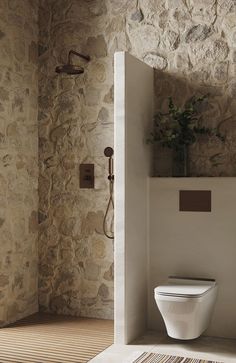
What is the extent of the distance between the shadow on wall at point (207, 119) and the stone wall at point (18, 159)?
1.16 metres

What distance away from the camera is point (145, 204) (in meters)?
4.43

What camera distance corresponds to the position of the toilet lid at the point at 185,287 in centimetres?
384

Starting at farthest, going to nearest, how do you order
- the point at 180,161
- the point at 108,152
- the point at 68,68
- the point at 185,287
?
the point at 108,152, the point at 68,68, the point at 180,161, the point at 185,287

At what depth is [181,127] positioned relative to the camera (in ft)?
14.1

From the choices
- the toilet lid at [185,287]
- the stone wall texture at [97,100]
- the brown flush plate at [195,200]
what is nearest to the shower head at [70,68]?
the stone wall texture at [97,100]

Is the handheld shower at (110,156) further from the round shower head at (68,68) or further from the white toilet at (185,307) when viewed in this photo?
the white toilet at (185,307)

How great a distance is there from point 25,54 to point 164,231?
6.48 ft

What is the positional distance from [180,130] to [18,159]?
1.43 m

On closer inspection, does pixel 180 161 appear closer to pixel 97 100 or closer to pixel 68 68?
pixel 97 100

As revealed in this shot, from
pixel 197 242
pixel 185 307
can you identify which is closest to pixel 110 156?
pixel 197 242

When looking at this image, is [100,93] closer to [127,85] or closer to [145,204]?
[127,85]

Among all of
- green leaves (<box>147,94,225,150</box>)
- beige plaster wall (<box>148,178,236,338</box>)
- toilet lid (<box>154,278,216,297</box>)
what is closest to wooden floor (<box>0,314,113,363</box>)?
beige plaster wall (<box>148,178,236,338</box>)

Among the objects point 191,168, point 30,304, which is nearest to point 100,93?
point 191,168

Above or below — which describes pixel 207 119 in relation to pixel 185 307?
above
